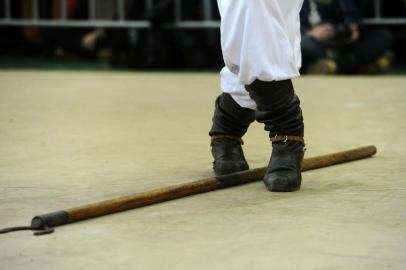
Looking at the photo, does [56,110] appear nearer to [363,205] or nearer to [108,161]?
[108,161]

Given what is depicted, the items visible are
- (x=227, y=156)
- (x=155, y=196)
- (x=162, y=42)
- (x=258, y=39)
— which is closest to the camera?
(x=155, y=196)

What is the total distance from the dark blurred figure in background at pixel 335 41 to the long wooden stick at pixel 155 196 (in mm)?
3062

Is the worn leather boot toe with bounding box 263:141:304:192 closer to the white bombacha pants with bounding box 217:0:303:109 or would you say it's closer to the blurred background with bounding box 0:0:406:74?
the white bombacha pants with bounding box 217:0:303:109

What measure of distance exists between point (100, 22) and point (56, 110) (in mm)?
2844

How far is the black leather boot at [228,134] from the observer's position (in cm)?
294

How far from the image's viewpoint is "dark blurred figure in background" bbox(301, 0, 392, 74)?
6129 millimetres

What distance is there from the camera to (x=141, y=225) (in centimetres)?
231

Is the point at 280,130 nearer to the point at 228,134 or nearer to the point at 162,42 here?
the point at 228,134

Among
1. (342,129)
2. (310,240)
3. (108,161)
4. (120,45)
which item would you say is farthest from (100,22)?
(310,240)

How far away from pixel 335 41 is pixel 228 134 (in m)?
3.33

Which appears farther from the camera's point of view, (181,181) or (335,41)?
(335,41)

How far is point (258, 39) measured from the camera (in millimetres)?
2637

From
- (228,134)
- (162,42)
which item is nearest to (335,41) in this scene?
(162,42)

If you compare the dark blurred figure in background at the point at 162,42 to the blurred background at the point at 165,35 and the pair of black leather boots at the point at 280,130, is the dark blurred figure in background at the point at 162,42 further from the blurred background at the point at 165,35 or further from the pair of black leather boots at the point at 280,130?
the pair of black leather boots at the point at 280,130
